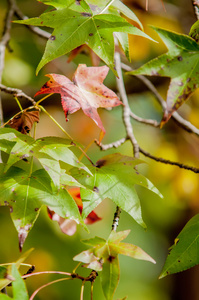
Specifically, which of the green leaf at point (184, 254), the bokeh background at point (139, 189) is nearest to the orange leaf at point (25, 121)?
the green leaf at point (184, 254)

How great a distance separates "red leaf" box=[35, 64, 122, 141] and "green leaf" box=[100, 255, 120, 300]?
30 centimetres

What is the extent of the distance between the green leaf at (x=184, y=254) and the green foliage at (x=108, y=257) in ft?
0.27

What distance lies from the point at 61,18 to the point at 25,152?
0.33 m

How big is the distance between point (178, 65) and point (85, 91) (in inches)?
10.2

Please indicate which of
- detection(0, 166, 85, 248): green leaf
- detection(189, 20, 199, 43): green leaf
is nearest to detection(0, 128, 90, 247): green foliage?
detection(0, 166, 85, 248): green leaf

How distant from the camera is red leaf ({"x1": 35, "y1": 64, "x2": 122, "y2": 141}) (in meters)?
0.90

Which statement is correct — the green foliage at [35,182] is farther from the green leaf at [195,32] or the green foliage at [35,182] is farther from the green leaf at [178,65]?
the green leaf at [195,32]

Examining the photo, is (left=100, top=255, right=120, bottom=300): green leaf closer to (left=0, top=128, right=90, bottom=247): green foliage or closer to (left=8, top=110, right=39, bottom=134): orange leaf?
(left=0, top=128, right=90, bottom=247): green foliage

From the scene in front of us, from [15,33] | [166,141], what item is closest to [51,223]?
[166,141]

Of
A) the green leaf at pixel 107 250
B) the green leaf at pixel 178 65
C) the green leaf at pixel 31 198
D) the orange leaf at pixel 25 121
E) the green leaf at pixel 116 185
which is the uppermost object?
the green leaf at pixel 178 65

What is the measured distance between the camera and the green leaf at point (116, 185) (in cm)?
85

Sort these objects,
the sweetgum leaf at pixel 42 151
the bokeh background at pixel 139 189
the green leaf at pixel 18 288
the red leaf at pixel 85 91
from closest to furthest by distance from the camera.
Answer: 1. the green leaf at pixel 18 288
2. the sweetgum leaf at pixel 42 151
3. the red leaf at pixel 85 91
4. the bokeh background at pixel 139 189

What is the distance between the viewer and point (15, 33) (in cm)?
251

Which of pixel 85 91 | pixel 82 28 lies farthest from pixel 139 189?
pixel 82 28
